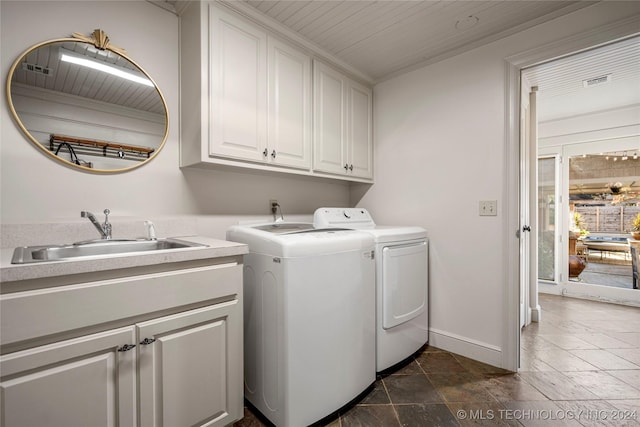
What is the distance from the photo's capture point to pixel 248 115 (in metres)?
1.78

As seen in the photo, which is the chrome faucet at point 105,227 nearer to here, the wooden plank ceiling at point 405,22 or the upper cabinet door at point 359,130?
the wooden plank ceiling at point 405,22

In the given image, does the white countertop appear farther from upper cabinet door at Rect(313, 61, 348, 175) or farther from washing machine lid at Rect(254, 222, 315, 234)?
upper cabinet door at Rect(313, 61, 348, 175)

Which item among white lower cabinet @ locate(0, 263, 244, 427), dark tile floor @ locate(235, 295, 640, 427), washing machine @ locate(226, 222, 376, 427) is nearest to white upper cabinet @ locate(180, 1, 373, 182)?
washing machine @ locate(226, 222, 376, 427)

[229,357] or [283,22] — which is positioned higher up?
[283,22]

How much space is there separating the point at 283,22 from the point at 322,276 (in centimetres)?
168

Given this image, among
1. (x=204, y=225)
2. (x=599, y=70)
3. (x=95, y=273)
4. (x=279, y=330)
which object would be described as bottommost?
(x=279, y=330)

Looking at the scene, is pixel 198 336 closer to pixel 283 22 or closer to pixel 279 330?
pixel 279 330

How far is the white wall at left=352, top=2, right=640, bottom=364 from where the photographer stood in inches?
78.9

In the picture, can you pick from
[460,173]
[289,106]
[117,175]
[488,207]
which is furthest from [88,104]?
[488,207]

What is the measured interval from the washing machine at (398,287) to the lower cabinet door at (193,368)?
3.01 ft

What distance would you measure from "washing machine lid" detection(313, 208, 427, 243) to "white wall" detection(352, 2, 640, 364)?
0.29 m

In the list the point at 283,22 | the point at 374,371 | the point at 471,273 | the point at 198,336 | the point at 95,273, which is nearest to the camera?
the point at 95,273

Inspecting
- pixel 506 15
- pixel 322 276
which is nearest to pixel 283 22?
pixel 506 15

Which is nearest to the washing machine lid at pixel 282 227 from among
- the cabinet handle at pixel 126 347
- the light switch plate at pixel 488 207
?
the cabinet handle at pixel 126 347
